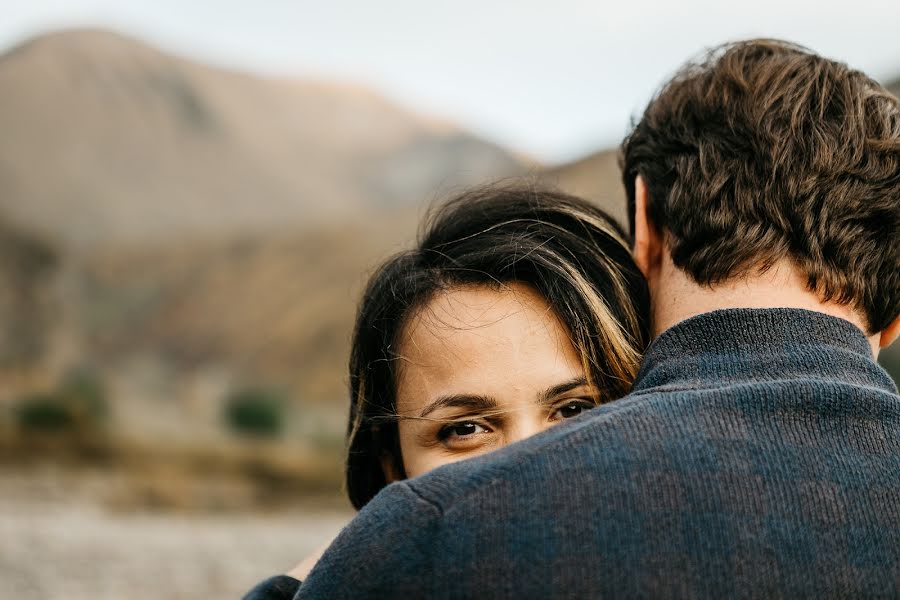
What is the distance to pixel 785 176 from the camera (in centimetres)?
180

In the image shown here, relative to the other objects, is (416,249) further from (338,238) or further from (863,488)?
(338,238)

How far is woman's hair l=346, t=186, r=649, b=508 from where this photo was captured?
6.99ft

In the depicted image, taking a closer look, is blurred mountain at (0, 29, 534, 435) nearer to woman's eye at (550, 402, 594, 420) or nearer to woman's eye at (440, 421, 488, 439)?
woman's eye at (440, 421, 488, 439)

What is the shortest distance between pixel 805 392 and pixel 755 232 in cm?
41

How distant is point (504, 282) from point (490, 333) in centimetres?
17

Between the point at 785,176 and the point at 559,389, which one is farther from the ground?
the point at 785,176

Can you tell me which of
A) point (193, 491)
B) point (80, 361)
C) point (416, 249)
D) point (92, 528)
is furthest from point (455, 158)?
point (416, 249)

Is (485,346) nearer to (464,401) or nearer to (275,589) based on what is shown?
(464,401)

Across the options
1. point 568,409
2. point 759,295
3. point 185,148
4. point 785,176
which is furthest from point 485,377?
point 185,148

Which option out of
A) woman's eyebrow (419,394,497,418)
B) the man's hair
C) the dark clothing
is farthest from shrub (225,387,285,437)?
the dark clothing

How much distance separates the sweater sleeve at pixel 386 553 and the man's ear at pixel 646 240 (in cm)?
91

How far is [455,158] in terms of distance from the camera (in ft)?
166

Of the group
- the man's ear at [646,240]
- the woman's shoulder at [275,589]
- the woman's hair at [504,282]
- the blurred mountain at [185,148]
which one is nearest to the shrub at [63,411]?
the blurred mountain at [185,148]

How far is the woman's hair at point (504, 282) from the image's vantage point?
213 centimetres
